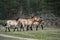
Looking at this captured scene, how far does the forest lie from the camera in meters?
31.7

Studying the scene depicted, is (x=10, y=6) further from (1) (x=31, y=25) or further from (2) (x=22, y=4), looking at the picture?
(1) (x=31, y=25)

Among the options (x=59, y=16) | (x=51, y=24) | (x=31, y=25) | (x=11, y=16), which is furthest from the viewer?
(x=11, y=16)

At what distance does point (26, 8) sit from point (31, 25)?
1316 centimetres

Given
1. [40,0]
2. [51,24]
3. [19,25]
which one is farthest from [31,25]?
[40,0]

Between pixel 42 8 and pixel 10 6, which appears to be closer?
pixel 42 8

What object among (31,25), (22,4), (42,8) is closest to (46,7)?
(42,8)

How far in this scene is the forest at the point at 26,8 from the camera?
31670 mm

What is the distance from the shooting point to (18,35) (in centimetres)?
1823

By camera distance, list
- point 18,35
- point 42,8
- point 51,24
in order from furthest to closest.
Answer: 1. point 42,8
2. point 51,24
3. point 18,35

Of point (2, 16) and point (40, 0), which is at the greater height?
point (40, 0)

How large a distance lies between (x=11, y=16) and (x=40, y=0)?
15.9ft

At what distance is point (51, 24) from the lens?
2572 cm

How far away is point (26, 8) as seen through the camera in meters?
35.5

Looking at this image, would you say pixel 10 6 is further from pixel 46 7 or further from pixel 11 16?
pixel 46 7
